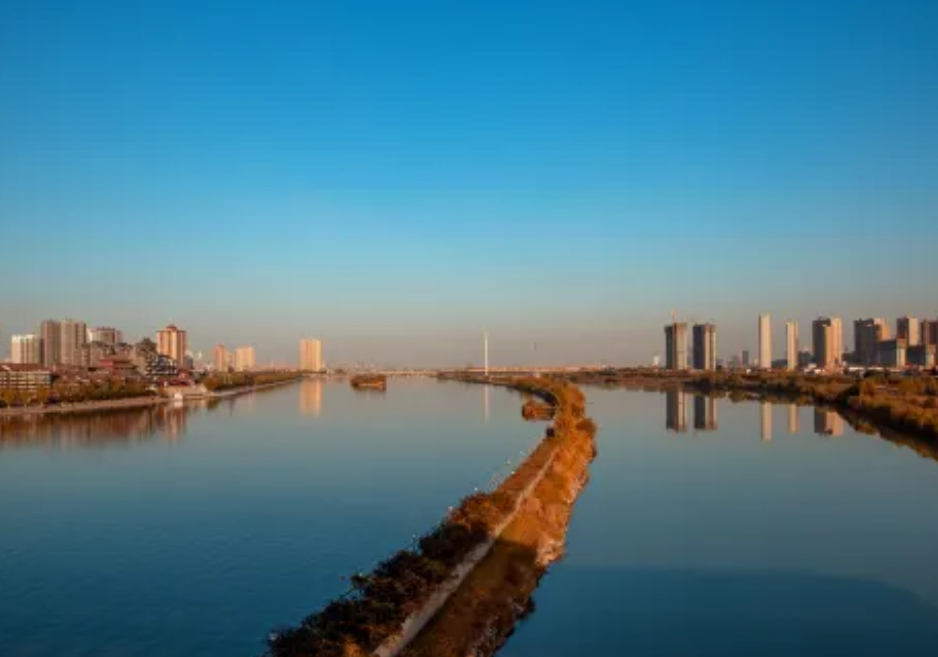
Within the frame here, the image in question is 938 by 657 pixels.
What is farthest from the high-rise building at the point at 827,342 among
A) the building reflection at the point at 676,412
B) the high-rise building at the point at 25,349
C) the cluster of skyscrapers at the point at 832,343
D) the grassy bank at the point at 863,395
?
the high-rise building at the point at 25,349

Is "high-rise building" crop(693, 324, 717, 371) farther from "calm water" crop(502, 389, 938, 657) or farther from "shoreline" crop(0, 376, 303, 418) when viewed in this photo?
"calm water" crop(502, 389, 938, 657)

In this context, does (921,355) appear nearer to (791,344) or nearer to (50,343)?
(791,344)

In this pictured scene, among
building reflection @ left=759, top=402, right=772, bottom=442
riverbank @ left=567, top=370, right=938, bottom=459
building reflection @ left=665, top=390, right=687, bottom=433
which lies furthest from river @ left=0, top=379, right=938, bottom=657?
building reflection @ left=665, top=390, right=687, bottom=433

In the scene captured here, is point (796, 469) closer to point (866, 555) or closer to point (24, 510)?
point (866, 555)

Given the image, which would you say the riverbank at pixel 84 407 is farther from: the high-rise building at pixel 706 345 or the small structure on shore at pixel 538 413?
the high-rise building at pixel 706 345

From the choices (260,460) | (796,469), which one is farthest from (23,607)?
(796,469)

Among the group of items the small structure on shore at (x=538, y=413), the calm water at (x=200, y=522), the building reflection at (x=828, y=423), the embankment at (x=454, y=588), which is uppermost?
the embankment at (x=454, y=588)

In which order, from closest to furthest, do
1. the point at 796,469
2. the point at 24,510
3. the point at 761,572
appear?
the point at 761,572
the point at 24,510
the point at 796,469
